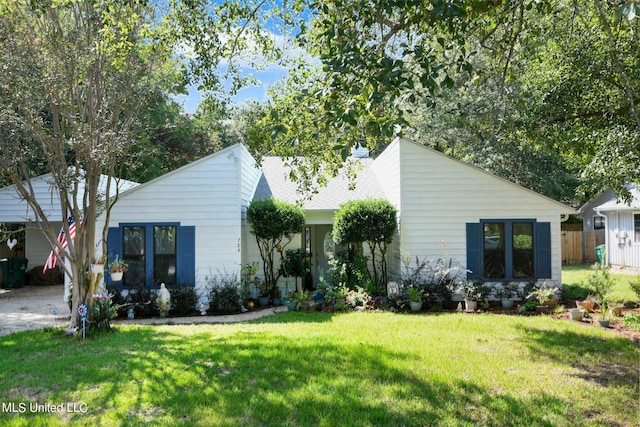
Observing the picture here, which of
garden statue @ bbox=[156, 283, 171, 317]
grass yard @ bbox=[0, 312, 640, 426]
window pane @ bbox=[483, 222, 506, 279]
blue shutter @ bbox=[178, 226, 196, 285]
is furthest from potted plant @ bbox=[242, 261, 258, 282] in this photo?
window pane @ bbox=[483, 222, 506, 279]

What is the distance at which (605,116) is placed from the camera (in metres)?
9.01

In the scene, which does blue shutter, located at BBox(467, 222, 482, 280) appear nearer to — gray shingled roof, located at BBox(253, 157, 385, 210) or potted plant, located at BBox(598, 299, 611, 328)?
potted plant, located at BBox(598, 299, 611, 328)

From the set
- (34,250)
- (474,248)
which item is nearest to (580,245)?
(474,248)

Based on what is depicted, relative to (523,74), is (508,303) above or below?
below

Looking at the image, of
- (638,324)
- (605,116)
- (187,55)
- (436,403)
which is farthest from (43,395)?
(605,116)

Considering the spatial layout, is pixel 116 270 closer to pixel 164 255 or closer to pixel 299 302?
pixel 164 255

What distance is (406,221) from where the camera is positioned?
38.3 feet

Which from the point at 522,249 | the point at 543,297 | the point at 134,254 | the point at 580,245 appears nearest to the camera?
the point at 543,297

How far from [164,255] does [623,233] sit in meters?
18.8

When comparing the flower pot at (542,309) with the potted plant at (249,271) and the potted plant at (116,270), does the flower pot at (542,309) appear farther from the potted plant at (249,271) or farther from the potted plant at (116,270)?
the potted plant at (116,270)

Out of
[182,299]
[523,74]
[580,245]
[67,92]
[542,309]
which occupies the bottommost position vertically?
[542,309]

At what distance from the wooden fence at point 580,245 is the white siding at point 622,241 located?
2106 mm

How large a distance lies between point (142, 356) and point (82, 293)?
267 centimetres

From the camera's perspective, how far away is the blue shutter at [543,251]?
452 inches
